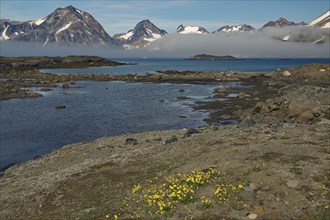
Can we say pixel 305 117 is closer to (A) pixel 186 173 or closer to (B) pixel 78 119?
(A) pixel 186 173

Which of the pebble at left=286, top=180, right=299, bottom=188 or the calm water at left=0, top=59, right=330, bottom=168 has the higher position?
the pebble at left=286, top=180, right=299, bottom=188

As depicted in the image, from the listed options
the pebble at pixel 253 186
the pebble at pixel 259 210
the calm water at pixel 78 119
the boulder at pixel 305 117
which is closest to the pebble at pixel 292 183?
the pebble at pixel 253 186

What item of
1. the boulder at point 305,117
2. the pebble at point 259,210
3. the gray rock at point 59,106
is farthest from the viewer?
the gray rock at point 59,106

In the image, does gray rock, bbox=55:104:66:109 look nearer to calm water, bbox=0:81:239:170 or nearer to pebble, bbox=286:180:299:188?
calm water, bbox=0:81:239:170

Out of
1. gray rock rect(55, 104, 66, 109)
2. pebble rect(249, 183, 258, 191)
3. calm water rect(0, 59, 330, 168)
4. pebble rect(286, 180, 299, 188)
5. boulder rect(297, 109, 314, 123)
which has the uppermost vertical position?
pebble rect(286, 180, 299, 188)

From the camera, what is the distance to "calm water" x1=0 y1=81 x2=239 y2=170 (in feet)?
153

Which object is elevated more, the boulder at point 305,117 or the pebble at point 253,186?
the pebble at point 253,186

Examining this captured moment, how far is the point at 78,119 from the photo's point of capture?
62281 mm

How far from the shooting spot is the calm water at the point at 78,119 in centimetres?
4671

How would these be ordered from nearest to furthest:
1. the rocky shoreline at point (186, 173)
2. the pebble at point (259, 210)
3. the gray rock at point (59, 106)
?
the pebble at point (259, 210) → the rocky shoreline at point (186, 173) → the gray rock at point (59, 106)

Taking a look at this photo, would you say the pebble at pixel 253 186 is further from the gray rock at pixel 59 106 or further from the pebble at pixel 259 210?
the gray rock at pixel 59 106

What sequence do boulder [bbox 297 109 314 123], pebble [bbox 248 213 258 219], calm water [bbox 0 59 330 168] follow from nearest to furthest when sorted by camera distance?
1. pebble [bbox 248 213 258 219]
2. calm water [bbox 0 59 330 168]
3. boulder [bbox 297 109 314 123]

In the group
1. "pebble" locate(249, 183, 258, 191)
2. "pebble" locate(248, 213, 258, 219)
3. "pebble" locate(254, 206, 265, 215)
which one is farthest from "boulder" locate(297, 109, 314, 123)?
"pebble" locate(248, 213, 258, 219)

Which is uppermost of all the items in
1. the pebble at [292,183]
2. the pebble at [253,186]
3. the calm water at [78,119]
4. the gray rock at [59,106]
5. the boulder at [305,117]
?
the pebble at [292,183]
